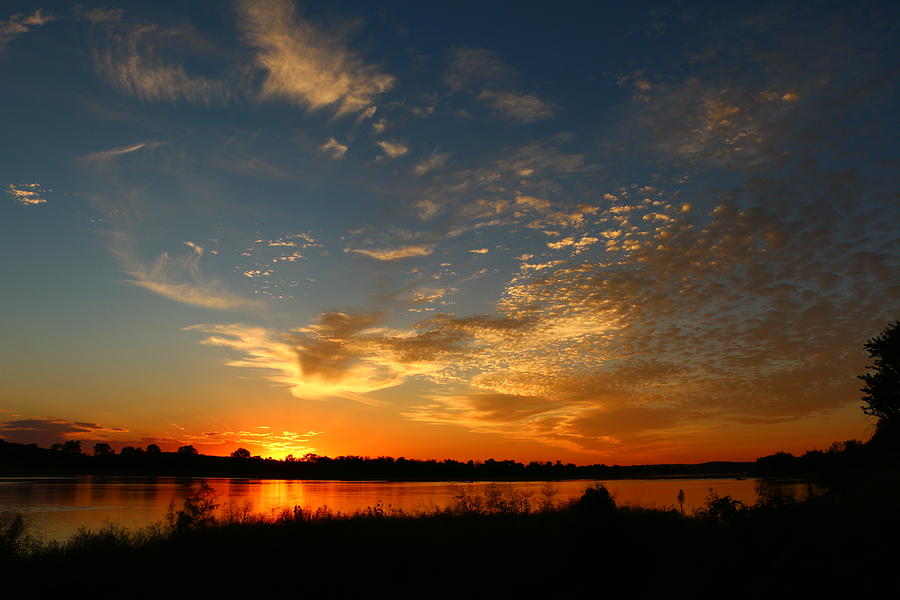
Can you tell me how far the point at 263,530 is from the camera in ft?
84.2

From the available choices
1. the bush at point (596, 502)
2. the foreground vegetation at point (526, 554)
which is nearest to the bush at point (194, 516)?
the foreground vegetation at point (526, 554)

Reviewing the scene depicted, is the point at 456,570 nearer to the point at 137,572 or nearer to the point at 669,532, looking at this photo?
the point at 669,532

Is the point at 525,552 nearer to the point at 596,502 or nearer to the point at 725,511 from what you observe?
the point at 596,502

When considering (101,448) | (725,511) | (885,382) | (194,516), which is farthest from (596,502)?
(101,448)

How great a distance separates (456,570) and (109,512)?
47.8 metres

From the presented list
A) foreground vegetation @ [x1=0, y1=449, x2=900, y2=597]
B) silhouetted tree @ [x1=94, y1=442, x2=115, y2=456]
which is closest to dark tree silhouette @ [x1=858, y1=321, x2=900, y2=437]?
foreground vegetation @ [x1=0, y1=449, x2=900, y2=597]

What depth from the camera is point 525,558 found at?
19.5 metres

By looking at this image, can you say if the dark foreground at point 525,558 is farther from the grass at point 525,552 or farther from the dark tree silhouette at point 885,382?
the dark tree silhouette at point 885,382

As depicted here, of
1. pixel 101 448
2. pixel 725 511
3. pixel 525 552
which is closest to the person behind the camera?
pixel 725 511

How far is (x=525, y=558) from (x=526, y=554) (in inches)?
15.9

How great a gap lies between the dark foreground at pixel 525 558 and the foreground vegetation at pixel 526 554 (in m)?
0.05

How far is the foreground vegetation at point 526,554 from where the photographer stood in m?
15.9

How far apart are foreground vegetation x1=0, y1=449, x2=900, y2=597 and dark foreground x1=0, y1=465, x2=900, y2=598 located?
0.17 ft

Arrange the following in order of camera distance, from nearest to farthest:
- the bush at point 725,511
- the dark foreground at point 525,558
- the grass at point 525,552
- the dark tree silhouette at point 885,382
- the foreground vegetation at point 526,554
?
the dark foreground at point 525,558 → the foreground vegetation at point 526,554 → the grass at point 525,552 → the bush at point 725,511 → the dark tree silhouette at point 885,382
